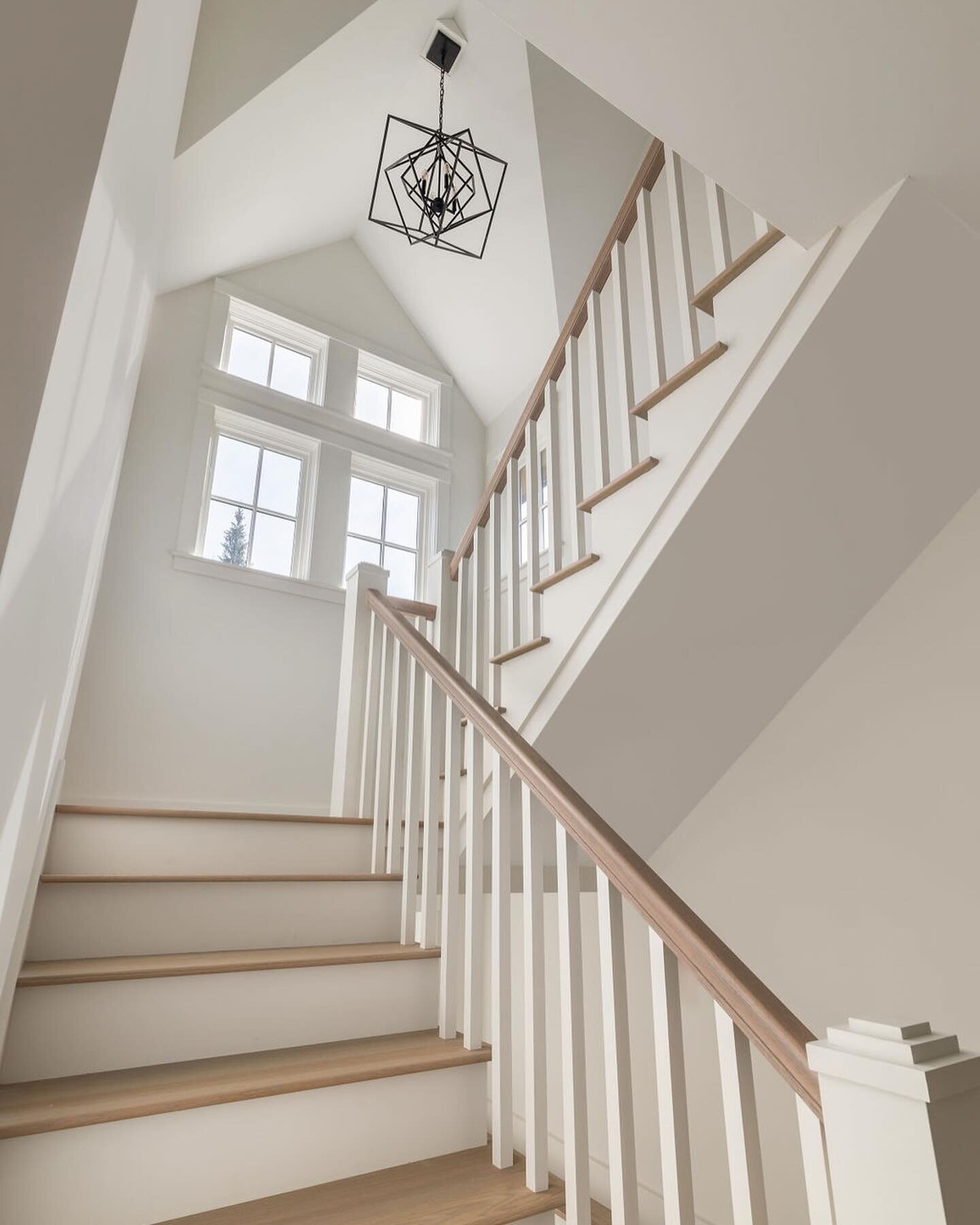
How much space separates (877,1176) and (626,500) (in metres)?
1.52

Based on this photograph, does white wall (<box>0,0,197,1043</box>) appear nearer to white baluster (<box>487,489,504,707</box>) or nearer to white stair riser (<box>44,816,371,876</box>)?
white stair riser (<box>44,816,371,876</box>)

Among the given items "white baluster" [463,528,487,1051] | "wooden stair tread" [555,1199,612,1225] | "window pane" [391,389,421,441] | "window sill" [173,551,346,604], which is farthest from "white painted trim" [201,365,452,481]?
"wooden stair tread" [555,1199,612,1225]

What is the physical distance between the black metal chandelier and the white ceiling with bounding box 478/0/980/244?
74.8 inches

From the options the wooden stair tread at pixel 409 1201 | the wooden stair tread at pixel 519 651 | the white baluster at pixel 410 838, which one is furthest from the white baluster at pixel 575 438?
the wooden stair tread at pixel 409 1201

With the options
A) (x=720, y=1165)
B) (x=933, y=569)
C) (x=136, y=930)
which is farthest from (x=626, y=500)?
(x=720, y=1165)

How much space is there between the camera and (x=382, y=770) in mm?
2537

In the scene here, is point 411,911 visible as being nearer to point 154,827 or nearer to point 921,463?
point 154,827

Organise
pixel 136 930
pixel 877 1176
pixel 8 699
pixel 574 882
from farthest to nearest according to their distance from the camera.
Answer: pixel 136 930 < pixel 574 882 < pixel 8 699 < pixel 877 1176

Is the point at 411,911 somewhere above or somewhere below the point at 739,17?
below

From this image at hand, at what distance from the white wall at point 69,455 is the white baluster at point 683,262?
1262 millimetres

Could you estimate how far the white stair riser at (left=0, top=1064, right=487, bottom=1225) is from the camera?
128 cm

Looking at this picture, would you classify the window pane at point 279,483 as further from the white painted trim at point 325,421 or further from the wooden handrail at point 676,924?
the wooden handrail at point 676,924

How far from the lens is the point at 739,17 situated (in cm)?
118

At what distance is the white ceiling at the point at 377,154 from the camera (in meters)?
3.51
